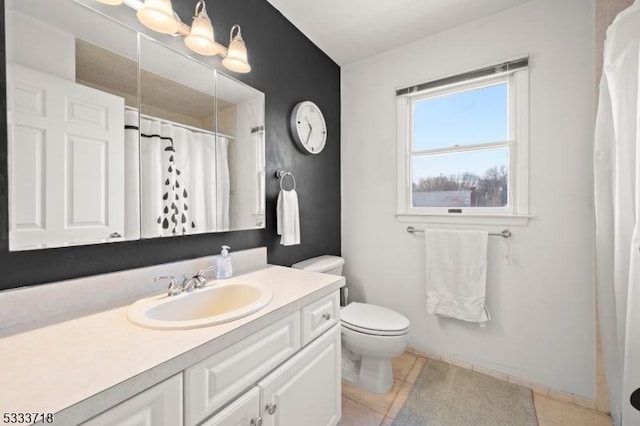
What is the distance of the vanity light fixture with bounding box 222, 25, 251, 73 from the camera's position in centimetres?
133

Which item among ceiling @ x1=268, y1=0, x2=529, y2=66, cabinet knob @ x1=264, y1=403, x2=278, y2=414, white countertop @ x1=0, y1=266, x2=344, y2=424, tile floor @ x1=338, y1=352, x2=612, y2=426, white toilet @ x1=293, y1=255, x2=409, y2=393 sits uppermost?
ceiling @ x1=268, y1=0, x2=529, y2=66

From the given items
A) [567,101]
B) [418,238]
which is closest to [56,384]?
[418,238]

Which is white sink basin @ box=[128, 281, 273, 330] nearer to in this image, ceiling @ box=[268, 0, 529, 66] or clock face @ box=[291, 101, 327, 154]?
clock face @ box=[291, 101, 327, 154]

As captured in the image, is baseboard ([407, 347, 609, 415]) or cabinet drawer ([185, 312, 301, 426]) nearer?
cabinet drawer ([185, 312, 301, 426])

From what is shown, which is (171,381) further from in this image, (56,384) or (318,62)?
(318,62)

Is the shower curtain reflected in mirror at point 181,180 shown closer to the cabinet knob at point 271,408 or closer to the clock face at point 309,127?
the clock face at point 309,127

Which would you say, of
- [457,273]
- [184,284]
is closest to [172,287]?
[184,284]

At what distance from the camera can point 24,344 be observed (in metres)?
0.66

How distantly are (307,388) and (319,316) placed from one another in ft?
0.91

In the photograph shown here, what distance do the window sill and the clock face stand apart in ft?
2.77

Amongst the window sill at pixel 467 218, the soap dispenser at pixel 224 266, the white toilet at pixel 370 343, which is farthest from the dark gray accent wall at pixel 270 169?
the window sill at pixel 467 218

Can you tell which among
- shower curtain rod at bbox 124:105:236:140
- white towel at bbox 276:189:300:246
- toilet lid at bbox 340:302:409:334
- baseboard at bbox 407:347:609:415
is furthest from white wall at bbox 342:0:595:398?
shower curtain rod at bbox 124:105:236:140

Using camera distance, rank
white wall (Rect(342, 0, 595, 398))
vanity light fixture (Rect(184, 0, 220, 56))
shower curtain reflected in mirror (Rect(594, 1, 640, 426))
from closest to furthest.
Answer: shower curtain reflected in mirror (Rect(594, 1, 640, 426))
vanity light fixture (Rect(184, 0, 220, 56))
white wall (Rect(342, 0, 595, 398))

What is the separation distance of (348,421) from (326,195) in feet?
4.88
